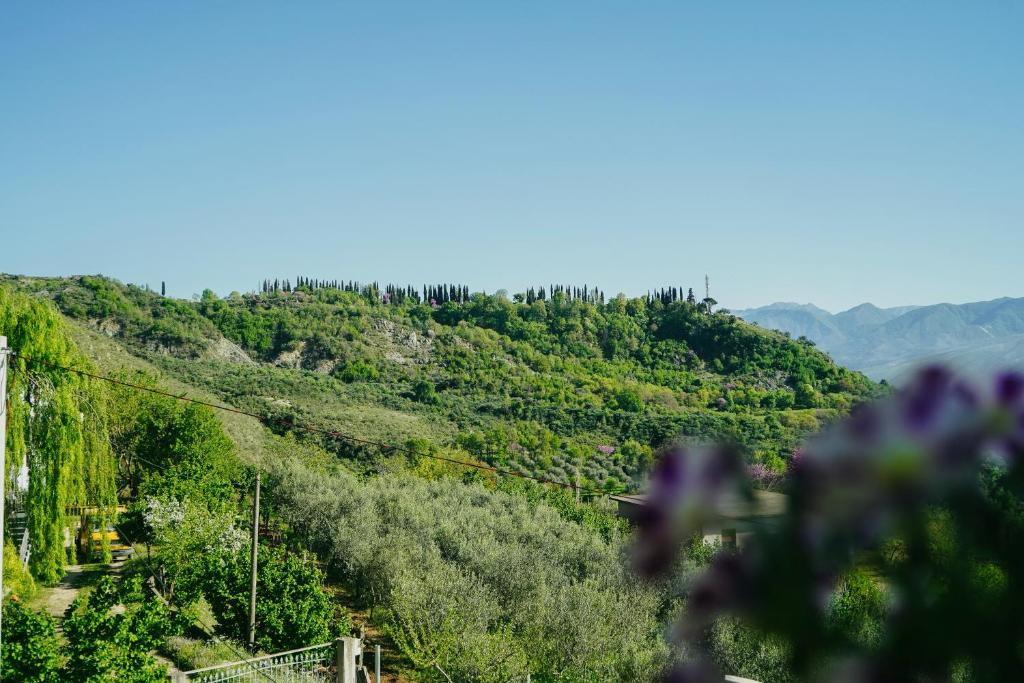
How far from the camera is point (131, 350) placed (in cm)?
5159

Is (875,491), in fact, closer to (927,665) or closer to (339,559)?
(927,665)

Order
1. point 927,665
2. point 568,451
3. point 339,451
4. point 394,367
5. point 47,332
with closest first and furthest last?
point 927,665, point 47,332, point 339,451, point 568,451, point 394,367

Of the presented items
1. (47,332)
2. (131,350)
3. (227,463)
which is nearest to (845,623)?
(47,332)

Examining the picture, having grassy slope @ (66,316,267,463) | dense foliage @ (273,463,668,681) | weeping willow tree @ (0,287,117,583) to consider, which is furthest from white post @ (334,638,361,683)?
grassy slope @ (66,316,267,463)

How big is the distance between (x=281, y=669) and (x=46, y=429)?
5.00 m

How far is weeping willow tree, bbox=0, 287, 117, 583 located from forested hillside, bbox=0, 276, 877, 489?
22.6 m

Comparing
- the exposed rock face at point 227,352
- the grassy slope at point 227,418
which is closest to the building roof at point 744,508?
the grassy slope at point 227,418

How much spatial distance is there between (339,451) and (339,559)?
56.4 feet

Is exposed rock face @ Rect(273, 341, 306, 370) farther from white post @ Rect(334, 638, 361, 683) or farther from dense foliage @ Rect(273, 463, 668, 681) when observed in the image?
white post @ Rect(334, 638, 361, 683)

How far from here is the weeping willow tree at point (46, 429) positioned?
11688 millimetres

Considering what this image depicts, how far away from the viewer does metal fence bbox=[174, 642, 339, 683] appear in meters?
11.6

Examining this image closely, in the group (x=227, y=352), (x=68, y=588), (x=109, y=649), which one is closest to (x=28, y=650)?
(x=109, y=649)

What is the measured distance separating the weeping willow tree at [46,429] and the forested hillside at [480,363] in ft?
74.0

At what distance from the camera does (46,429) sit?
11.9m
